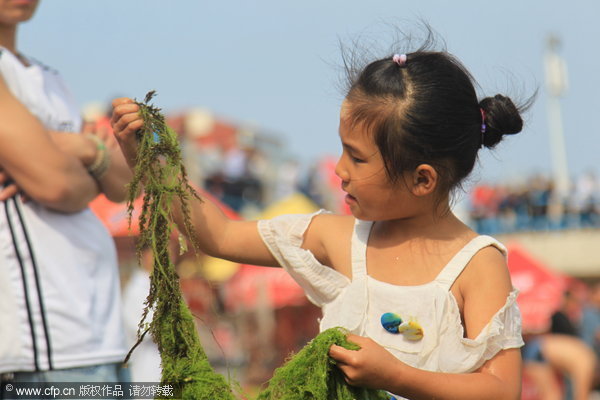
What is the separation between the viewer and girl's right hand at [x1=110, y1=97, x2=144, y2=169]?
239 centimetres

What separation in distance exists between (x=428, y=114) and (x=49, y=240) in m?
1.27

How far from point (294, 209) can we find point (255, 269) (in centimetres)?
127

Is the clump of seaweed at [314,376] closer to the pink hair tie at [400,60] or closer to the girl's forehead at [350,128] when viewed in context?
the girl's forehead at [350,128]

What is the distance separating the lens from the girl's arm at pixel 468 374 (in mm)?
2152

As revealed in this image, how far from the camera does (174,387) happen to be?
86.0 inches

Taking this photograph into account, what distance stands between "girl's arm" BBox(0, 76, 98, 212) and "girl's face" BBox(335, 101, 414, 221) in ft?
→ 3.05

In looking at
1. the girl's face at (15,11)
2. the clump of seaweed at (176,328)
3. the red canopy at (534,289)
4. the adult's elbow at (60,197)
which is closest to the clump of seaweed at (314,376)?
the clump of seaweed at (176,328)

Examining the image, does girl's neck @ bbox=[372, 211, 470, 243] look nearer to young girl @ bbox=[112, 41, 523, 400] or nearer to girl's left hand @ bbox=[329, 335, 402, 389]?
young girl @ bbox=[112, 41, 523, 400]

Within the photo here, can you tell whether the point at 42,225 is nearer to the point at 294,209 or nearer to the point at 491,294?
the point at 491,294

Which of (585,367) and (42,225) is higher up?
(42,225)

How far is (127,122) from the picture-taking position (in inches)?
94.7

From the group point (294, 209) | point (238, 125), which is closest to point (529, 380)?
point (294, 209)

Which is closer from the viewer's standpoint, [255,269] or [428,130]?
[428,130]

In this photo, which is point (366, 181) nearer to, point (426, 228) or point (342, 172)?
point (342, 172)
